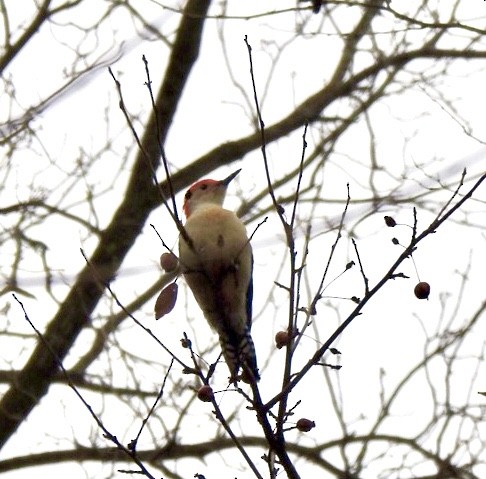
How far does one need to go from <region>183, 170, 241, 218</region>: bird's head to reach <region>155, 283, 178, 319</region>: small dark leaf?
7.53 ft

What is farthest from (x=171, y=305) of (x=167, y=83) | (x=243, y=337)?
(x=167, y=83)

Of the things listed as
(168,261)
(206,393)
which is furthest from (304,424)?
(168,261)

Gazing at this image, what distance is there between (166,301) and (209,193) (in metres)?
2.39

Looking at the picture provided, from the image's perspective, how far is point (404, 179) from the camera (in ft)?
23.3

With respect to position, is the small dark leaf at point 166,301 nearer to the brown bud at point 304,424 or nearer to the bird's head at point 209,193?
the brown bud at point 304,424

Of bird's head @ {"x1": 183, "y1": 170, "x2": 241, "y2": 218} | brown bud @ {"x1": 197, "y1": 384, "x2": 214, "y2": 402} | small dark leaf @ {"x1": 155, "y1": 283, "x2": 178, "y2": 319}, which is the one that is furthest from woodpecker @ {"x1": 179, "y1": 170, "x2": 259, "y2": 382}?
brown bud @ {"x1": 197, "y1": 384, "x2": 214, "y2": 402}

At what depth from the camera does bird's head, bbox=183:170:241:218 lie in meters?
6.05

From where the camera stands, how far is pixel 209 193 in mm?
6074

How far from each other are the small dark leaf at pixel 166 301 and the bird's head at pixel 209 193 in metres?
2.29

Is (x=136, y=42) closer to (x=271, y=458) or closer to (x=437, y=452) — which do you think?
(x=437, y=452)

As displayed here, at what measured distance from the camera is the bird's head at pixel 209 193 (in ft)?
19.8

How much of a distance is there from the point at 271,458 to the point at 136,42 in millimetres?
4429

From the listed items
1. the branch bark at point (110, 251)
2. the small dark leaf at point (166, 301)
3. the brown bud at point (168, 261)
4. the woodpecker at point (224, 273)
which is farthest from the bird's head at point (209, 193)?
the small dark leaf at point (166, 301)

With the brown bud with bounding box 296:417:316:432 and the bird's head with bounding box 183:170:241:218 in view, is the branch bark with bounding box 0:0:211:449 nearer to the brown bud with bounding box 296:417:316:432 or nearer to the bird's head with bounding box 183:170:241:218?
the bird's head with bounding box 183:170:241:218
